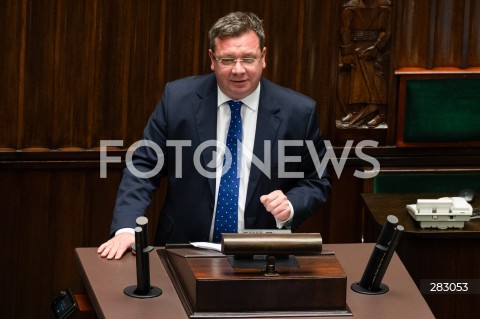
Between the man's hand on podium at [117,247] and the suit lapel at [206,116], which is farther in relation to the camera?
the suit lapel at [206,116]

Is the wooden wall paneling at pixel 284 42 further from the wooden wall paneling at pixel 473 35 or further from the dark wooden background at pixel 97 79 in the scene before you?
the wooden wall paneling at pixel 473 35

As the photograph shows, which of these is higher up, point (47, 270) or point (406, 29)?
point (406, 29)

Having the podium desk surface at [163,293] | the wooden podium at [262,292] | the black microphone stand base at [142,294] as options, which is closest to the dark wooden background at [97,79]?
the podium desk surface at [163,293]

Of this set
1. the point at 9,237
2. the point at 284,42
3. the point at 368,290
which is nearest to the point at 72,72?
the point at 9,237

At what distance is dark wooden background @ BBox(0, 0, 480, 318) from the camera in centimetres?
596

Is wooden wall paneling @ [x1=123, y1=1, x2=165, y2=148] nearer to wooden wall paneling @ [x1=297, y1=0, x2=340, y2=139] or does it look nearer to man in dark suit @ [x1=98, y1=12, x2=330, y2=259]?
wooden wall paneling @ [x1=297, y1=0, x2=340, y2=139]

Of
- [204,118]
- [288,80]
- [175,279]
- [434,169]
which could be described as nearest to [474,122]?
[434,169]

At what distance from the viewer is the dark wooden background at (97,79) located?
5961 mm

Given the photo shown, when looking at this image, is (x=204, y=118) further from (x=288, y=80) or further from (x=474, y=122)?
(x=474, y=122)

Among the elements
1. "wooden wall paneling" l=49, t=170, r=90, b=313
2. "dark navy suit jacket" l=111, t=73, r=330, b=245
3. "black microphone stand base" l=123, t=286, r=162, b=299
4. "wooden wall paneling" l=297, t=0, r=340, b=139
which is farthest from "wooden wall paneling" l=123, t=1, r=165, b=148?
"black microphone stand base" l=123, t=286, r=162, b=299

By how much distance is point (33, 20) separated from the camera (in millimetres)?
5895

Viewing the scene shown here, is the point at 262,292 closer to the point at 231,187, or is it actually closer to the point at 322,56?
the point at 231,187

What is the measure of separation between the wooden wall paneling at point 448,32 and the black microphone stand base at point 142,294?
9.30ft

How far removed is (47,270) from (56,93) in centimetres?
95
